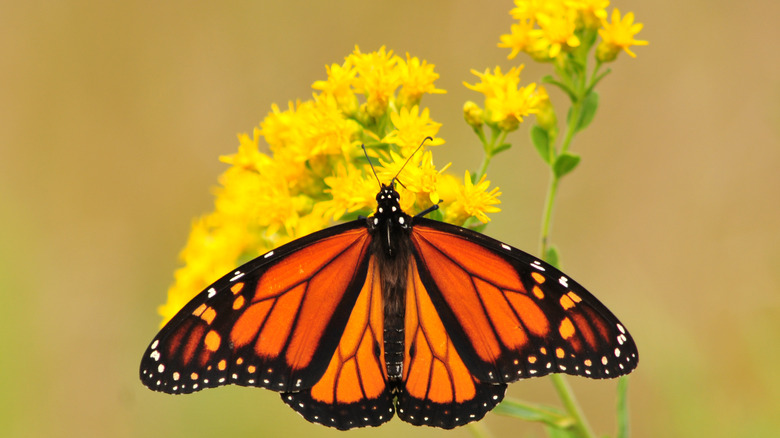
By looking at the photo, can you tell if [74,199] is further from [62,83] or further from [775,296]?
[775,296]

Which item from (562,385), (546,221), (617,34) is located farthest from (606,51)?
(562,385)

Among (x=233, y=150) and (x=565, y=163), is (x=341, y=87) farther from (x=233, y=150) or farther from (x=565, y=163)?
(x=233, y=150)

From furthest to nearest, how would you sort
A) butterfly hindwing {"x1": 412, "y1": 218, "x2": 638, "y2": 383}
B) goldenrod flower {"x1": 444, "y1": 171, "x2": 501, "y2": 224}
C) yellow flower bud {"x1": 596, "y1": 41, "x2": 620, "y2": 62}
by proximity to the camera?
1. yellow flower bud {"x1": 596, "y1": 41, "x2": 620, "y2": 62}
2. goldenrod flower {"x1": 444, "y1": 171, "x2": 501, "y2": 224}
3. butterfly hindwing {"x1": 412, "y1": 218, "x2": 638, "y2": 383}

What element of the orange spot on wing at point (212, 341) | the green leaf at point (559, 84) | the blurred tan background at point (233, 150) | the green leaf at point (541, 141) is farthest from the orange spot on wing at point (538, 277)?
the blurred tan background at point (233, 150)

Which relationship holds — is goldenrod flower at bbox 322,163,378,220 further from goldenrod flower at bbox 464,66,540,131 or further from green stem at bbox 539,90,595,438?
green stem at bbox 539,90,595,438

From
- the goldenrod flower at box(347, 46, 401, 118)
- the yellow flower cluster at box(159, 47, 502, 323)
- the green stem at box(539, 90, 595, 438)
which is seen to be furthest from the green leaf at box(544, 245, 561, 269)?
the goldenrod flower at box(347, 46, 401, 118)

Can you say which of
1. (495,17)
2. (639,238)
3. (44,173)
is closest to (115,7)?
(44,173)
